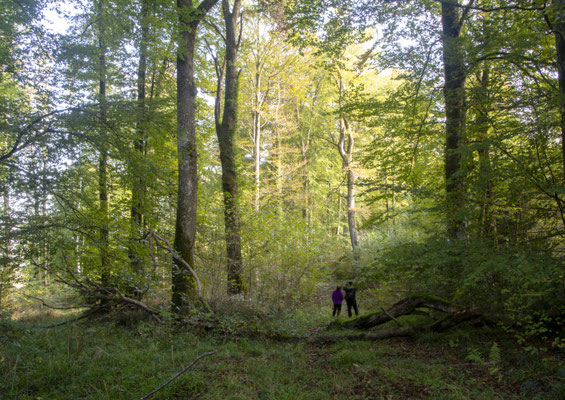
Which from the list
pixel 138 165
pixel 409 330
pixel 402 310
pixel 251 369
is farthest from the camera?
pixel 138 165

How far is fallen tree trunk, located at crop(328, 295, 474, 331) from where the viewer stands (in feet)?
20.4

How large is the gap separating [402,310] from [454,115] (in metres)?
4.57

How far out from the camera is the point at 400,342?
6.27m

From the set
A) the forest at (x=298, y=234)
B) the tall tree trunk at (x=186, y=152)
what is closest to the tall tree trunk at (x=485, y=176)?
the forest at (x=298, y=234)

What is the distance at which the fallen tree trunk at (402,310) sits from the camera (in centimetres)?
621

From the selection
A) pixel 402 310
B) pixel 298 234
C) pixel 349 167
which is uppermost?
pixel 349 167

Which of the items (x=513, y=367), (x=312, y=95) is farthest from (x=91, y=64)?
(x=312, y=95)

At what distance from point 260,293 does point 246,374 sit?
4363 millimetres

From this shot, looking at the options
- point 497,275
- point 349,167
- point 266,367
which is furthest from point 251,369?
point 349,167

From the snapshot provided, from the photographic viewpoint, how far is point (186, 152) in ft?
26.1

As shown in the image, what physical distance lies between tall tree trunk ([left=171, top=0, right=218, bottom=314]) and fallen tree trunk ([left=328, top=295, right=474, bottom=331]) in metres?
3.86

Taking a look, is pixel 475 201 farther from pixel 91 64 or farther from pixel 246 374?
pixel 91 64

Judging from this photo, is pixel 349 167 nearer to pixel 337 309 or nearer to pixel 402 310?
pixel 337 309

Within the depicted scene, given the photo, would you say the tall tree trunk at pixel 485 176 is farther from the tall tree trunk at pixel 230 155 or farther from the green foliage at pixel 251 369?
the tall tree trunk at pixel 230 155
